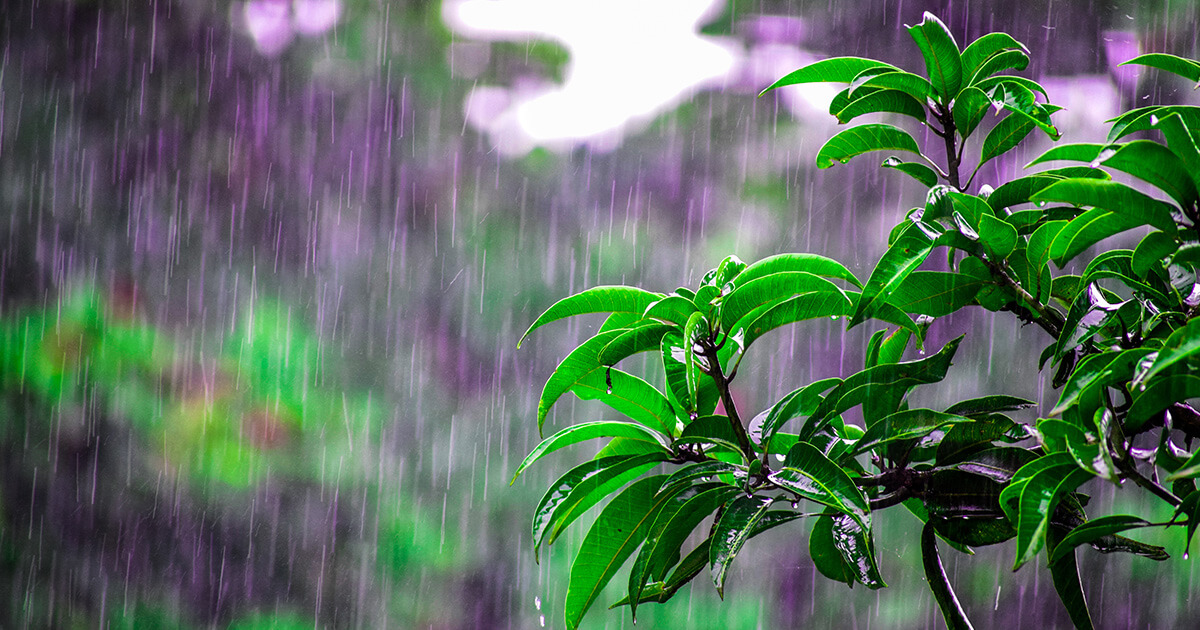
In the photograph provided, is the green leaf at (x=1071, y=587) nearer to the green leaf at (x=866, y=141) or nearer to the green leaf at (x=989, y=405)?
the green leaf at (x=989, y=405)

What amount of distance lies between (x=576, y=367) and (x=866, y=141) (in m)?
0.21

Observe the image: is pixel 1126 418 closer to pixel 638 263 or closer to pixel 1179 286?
pixel 1179 286

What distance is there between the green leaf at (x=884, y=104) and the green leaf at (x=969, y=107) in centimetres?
2

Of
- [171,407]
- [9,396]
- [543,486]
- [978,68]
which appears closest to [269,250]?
[171,407]

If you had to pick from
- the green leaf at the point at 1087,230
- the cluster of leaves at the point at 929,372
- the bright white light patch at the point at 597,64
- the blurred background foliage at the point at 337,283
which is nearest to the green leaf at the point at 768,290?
the cluster of leaves at the point at 929,372

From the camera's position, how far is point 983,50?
19.2 inches

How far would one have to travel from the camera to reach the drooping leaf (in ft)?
1.65

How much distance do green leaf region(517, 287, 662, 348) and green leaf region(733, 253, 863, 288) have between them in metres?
0.05

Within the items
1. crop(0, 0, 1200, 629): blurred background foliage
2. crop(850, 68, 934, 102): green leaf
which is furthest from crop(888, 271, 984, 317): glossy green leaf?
crop(0, 0, 1200, 629): blurred background foliage

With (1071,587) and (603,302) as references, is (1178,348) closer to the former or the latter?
(1071,587)

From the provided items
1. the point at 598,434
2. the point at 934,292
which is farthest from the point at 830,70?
the point at 598,434

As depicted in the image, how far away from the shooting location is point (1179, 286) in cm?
40

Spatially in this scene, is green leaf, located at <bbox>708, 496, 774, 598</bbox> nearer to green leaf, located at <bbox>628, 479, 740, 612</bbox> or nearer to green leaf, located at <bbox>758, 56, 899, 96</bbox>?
green leaf, located at <bbox>628, 479, 740, 612</bbox>

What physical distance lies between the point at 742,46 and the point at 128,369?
1.89 m
